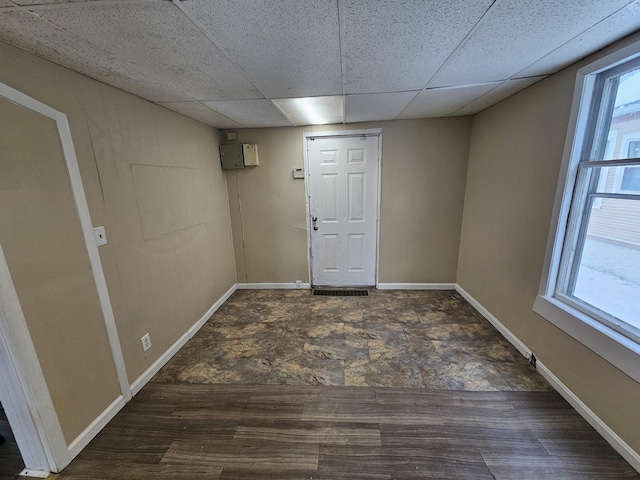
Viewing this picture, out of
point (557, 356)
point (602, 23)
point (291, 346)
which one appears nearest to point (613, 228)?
point (557, 356)

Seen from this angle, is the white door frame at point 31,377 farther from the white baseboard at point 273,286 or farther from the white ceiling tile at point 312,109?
the white baseboard at point 273,286

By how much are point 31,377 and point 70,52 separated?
1649 mm

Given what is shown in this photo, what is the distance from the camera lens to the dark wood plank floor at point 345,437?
1.34 meters

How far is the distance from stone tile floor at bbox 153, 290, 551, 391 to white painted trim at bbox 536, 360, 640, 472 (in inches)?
2.9

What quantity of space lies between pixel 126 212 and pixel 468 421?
2719 millimetres

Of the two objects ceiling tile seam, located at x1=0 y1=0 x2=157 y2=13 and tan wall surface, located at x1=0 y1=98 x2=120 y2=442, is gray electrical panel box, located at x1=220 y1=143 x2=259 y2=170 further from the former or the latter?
ceiling tile seam, located at x1=0 y1=0 x2=157 y2=13

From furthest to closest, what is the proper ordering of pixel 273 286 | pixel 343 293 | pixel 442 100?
pixel 273 286 < pixel 343 293 < pixel 442 100

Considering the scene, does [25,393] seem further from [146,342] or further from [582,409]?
[582,409]

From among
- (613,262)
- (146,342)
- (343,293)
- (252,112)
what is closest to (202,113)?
(252,112)

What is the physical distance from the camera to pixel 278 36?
1.25m

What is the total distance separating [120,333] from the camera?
1.76m

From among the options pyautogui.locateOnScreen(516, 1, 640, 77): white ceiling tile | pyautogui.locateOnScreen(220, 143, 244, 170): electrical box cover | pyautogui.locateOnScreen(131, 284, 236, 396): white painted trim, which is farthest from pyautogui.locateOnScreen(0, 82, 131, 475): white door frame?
pyautogui.locateOnScreen(516, 1, 640, 77): white ceiling tile

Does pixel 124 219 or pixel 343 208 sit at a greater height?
pixel 124 219

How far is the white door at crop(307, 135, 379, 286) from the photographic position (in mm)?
3260
